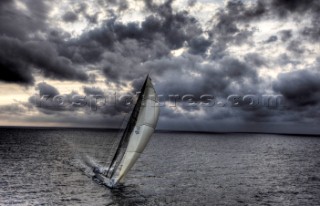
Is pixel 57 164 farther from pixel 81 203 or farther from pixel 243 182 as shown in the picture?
pixel 243 182

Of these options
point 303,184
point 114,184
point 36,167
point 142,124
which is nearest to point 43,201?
point 114,184

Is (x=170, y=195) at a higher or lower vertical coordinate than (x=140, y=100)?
lower

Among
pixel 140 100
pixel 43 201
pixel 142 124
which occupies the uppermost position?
pixel 140 100

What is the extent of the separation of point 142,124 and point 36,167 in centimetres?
3911

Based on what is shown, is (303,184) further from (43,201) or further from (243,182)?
(43,201)

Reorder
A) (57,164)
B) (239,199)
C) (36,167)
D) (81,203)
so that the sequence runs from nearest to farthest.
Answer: (81,203), (239,199), (36,167), (57,164)

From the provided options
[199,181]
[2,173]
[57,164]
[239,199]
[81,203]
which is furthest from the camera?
[57,164]

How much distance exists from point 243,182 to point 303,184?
1093cm

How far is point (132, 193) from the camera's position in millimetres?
42906

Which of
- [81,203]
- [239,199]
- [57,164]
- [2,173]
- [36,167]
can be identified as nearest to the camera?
[81,203]

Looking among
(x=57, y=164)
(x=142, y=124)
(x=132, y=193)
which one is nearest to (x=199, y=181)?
(x=132, y=193)

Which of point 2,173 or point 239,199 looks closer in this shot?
point 239,199

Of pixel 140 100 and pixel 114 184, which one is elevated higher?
pixel 140 100

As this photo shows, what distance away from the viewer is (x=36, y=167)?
66.6 m
